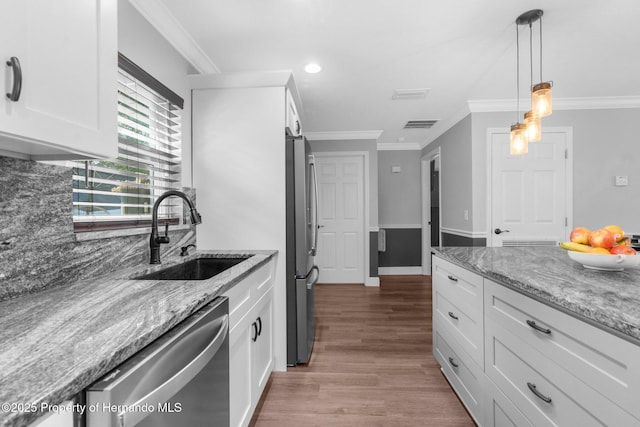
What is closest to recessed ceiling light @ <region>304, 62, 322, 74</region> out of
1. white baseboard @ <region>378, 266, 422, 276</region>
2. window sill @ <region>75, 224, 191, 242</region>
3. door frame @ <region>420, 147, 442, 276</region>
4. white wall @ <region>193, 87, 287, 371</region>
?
white wall @ <region>193, 87, 287, 371</region>

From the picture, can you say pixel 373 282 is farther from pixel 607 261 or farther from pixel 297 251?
pixel 607 261

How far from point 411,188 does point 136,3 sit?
475 cm

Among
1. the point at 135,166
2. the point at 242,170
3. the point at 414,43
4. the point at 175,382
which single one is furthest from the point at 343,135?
the point at 175,382

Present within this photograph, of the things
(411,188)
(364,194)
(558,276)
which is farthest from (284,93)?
(411,188)

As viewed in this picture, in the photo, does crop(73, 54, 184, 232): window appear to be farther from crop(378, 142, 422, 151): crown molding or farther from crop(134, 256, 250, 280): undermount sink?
crop(378, 142, 422, 151): crown molding

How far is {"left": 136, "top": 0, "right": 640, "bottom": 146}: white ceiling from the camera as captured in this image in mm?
1858

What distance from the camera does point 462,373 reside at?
1.82m

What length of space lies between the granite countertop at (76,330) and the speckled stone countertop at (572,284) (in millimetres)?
1174

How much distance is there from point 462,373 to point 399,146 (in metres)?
4.34

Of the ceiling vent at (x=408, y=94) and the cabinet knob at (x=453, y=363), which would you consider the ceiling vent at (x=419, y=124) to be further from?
the cabinet knob at (x=453, y=363)

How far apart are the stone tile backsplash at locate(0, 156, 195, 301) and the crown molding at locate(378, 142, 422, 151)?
478 cm

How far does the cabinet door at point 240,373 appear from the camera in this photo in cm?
135

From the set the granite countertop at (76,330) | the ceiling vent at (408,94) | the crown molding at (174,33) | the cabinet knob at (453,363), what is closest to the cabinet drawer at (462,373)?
the cabinet knob at (453,363)

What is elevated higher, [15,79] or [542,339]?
[15,79]
